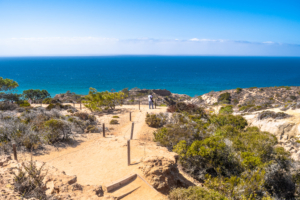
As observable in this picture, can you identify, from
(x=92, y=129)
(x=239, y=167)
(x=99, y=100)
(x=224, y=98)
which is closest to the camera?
(x=239, y=167)

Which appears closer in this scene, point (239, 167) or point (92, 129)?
point (239, 167)

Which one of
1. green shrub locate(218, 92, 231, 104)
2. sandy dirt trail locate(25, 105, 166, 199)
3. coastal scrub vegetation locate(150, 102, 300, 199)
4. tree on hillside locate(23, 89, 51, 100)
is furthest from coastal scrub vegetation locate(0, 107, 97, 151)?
green shrub locate(218, 92, 231, 104)

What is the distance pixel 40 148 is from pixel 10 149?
1.52m

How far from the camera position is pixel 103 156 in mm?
11484

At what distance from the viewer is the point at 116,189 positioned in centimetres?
773

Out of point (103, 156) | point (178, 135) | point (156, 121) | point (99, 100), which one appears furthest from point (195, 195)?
point (99, 100)

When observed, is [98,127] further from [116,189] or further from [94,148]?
[116,189]

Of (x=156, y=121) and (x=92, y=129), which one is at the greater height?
(x=156, y=121)

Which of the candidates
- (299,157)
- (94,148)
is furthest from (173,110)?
(299,157)

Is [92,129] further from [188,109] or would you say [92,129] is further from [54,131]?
[188,109]

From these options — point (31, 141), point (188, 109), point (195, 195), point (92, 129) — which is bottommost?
point (92, 129)

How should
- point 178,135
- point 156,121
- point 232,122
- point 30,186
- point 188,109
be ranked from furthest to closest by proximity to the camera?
point 188,109 → point 156,121 → point 232,122 → point 178,135 → point 30,186

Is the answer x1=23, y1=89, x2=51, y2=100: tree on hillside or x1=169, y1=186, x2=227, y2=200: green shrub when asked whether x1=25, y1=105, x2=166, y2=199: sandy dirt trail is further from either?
x1=23, y1=89, x2=51, y2=100: tree on hillside

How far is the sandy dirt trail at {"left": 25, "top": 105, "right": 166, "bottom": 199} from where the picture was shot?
9195 millimetres
